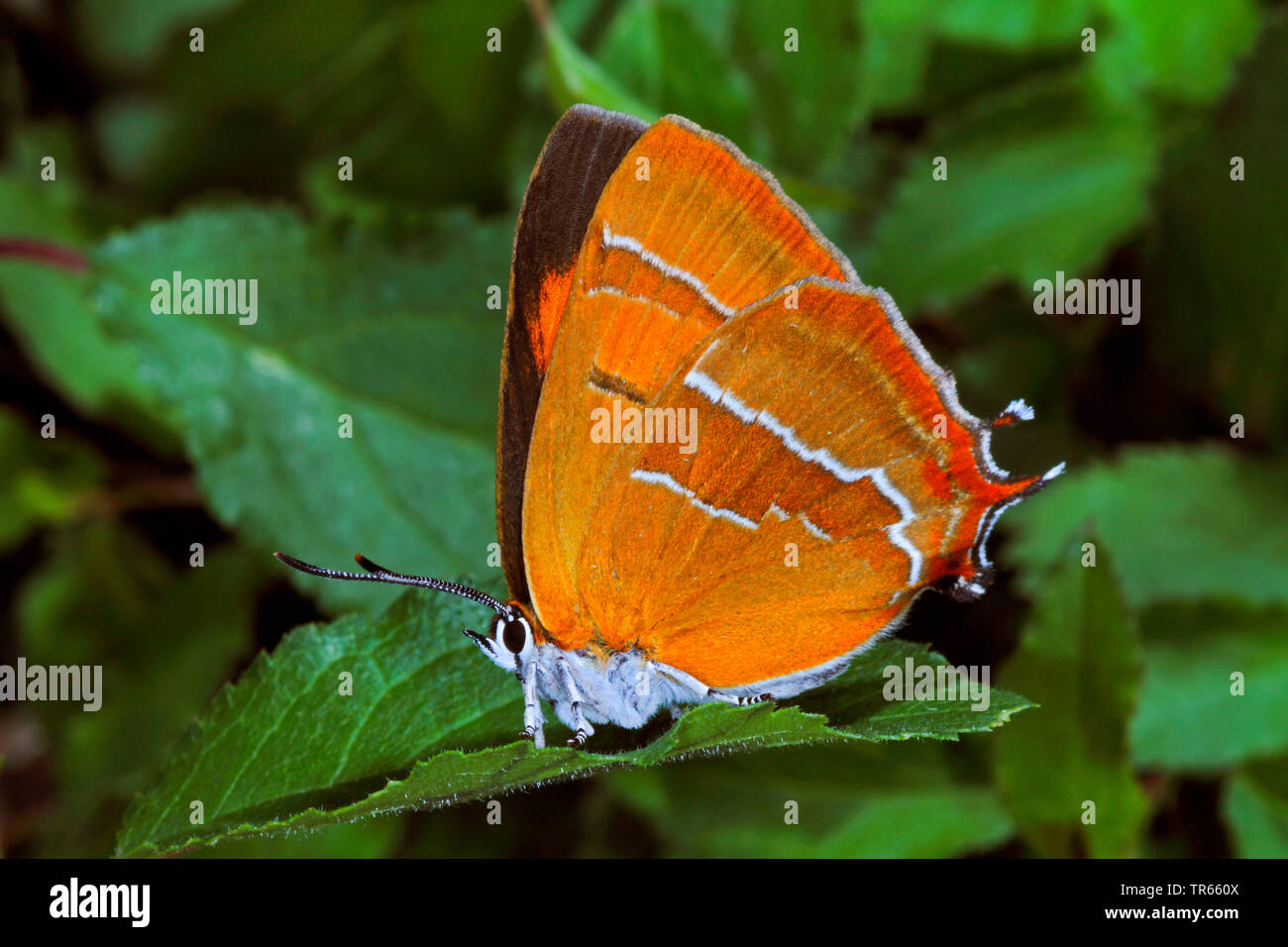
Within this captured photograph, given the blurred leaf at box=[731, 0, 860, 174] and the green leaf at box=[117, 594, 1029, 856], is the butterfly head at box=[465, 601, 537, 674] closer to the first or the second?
the green leaf at box=[117, 594, 1029, 856]

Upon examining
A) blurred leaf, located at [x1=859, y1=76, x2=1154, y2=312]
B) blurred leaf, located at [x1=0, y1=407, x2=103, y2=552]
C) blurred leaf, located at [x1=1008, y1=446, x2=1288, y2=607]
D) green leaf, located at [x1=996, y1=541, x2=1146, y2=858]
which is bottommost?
green leaf, located at [x1=996, y1=541, x2=1146, y2=858]

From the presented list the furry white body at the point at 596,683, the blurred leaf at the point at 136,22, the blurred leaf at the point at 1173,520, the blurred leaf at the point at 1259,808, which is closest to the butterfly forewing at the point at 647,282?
the furry white body at the point at 596,683

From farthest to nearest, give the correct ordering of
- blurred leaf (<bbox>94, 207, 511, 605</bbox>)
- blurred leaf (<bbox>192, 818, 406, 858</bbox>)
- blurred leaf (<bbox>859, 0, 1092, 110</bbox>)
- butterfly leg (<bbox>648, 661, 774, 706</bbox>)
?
blurred leaf (<bbox>859, 0, 1092, 110</bbox>) < blurred leaf (<bbox>192, 818, 406, 858</bbox>) < blurred leaf (<bbox>94, 207, 511, 605</bbox>) < butterfly leg (<bbox>648, 661, 774, 706</bbox>)

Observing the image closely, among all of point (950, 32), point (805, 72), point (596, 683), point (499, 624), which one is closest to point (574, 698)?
point (596, 683)

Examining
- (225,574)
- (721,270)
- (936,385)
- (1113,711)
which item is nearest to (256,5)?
(225,574)

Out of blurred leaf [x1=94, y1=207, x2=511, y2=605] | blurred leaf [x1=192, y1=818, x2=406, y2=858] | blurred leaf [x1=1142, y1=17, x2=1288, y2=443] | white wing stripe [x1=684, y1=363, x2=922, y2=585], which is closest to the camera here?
white wing stripe [x1=684, y1=363, x2=922, y2=585]

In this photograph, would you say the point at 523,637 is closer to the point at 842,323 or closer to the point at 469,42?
the point at 842,323

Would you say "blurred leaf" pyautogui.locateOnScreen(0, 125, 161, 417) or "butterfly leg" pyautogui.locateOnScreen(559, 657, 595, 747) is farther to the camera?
"blurred leaf" pyautogui.locateOnScreen(0, 125, 161, 417)

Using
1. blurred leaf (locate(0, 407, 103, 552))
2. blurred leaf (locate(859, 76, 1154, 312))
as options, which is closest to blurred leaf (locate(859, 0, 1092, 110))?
blurred leaf (locate(859, 76, 1154, 312))
